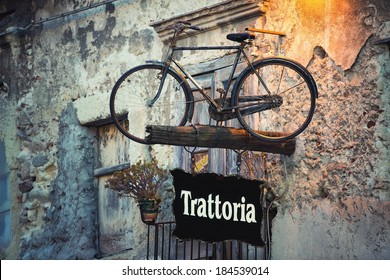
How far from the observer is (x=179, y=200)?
783cm

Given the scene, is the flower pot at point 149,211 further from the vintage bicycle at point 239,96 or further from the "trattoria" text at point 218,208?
the "trattoria" text at point 218,208

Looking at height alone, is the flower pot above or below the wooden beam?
below

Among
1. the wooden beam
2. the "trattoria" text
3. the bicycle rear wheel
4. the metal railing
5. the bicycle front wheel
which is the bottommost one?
the metal railing

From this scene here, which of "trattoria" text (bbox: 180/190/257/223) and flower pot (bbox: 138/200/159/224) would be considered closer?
"trattoria" text (bbox: 180/190/257/223)

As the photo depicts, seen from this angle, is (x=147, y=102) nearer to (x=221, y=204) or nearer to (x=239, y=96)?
(x=239, y=96)

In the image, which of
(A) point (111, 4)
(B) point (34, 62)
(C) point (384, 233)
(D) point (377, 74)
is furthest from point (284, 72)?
(B) point (34, 62)

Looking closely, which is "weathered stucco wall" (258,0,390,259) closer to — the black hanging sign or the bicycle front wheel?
the black hanging sign

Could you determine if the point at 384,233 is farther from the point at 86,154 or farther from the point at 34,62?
the point at 34,62

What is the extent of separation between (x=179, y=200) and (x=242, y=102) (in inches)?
35.6

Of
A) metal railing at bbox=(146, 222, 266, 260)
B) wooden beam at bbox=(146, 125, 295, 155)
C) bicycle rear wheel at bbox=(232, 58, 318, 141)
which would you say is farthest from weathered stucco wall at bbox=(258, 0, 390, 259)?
wooden beam at bbox=(146, 125, 295, 155)

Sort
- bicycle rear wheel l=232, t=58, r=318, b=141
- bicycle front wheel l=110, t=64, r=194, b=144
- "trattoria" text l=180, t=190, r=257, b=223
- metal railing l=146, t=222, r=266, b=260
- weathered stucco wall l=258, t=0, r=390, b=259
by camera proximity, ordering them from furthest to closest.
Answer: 1. bicycle front wheel l=110, t=64, r=194, b=144
2. metal railing l=146, t=222, r=266, b=260
3. "trattoria" text l=180, t=190, r=257, b=223
4. bicycle rear wheel l=232, t=58, r=318, b=141
5. weathered stucco wall l=258, t=0, r=390, b=259

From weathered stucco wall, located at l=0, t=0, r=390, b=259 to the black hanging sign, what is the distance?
0.54m

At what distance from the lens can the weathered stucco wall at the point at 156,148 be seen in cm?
766

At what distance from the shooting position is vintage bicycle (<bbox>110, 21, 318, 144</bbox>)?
7.75 m
